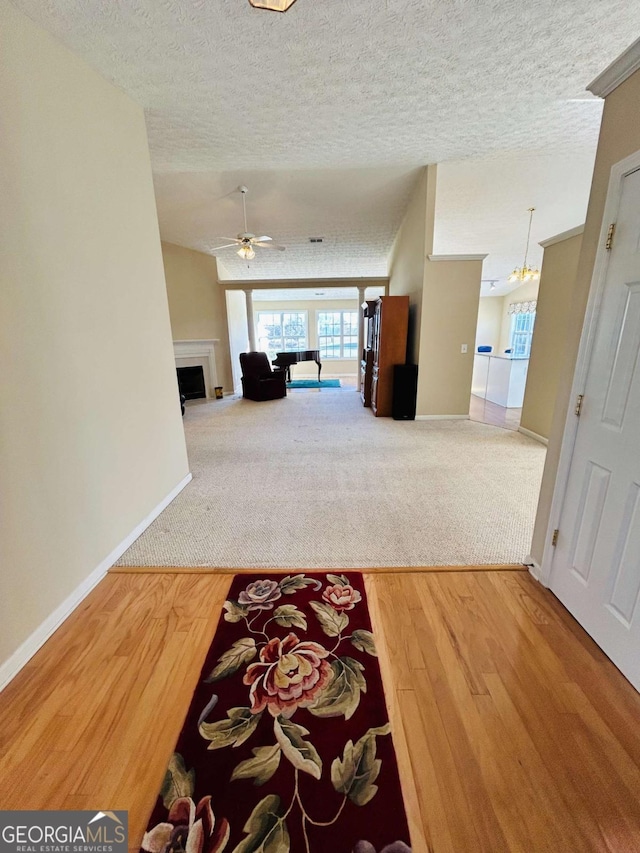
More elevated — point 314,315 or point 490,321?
point 314,315

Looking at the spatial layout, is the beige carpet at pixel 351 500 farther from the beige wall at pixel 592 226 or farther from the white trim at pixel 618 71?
the white trim at pixel 618 71

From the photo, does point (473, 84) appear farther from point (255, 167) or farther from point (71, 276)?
point (71, 276)

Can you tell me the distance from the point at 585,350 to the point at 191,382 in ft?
22.2

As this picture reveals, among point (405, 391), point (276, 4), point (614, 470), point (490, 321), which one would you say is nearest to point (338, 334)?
point (490, 321)

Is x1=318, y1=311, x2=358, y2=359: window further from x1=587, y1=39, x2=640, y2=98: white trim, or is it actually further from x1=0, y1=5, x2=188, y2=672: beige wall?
x1=587, y1=39, x2=640, y2=98: white trim

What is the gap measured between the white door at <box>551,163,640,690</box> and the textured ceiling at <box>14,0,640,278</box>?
1.70 meters

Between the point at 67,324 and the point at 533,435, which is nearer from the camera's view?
the point at 67,324

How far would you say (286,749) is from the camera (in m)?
1.05

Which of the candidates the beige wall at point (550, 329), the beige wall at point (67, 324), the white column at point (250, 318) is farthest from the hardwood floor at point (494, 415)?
the white column at point (250, 318)

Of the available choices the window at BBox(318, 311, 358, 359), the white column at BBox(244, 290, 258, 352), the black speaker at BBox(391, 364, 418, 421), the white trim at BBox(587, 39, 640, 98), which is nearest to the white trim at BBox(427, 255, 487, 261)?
the black speaker at BBox(391, 364, 418, 421)

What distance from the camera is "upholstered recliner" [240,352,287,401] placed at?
6711 mm

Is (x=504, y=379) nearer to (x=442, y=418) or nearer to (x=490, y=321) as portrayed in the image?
(x=442, y=418)

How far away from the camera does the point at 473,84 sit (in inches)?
95.9

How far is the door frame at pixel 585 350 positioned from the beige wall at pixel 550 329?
2.02 m
